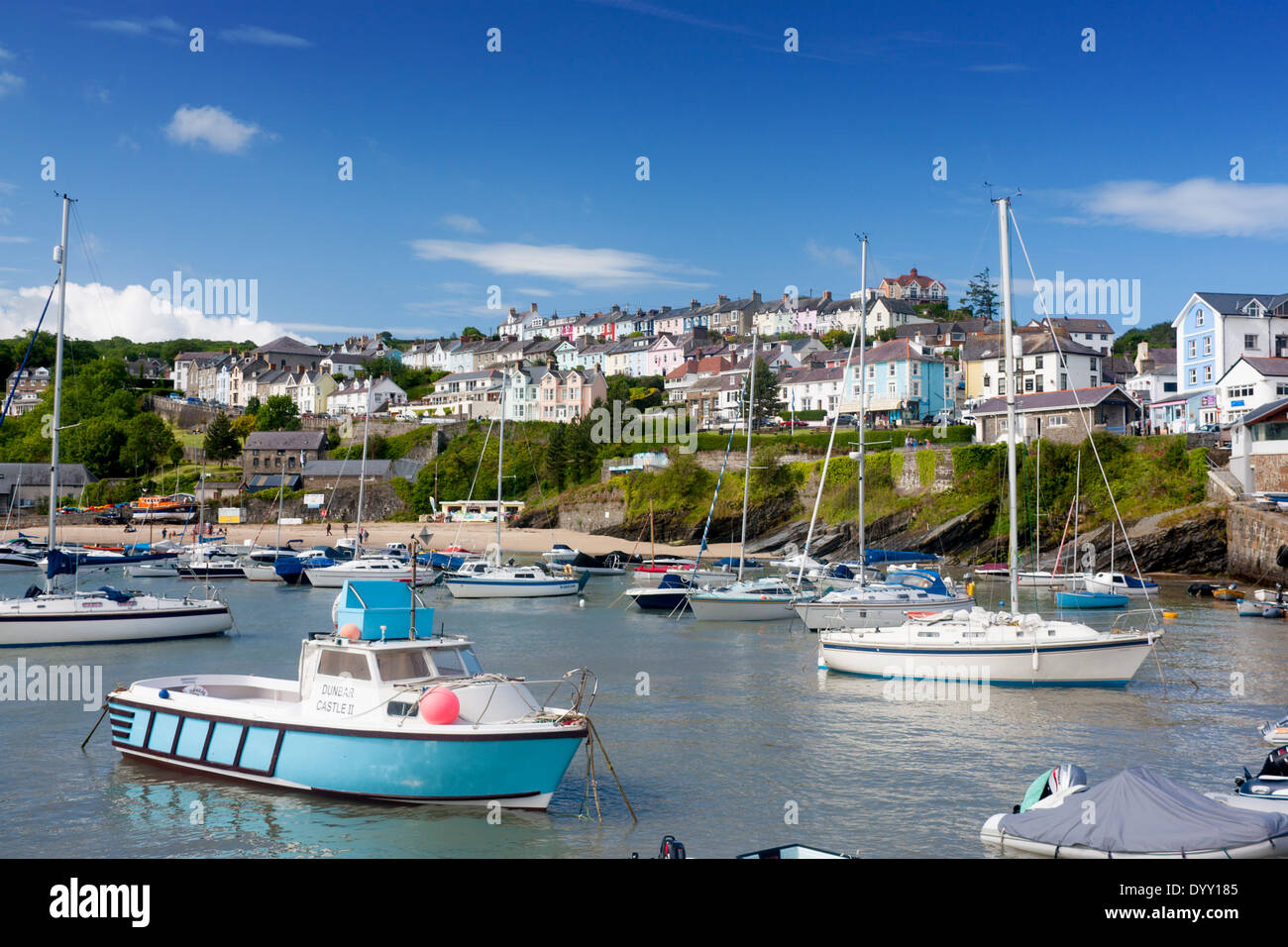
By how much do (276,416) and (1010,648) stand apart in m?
103

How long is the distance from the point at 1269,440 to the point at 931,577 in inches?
1134

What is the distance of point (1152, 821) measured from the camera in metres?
10.9

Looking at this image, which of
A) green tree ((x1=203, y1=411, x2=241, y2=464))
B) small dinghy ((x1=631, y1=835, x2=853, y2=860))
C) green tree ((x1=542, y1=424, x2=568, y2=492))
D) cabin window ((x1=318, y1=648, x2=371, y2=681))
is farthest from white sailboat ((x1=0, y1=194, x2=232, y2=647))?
green tree ((x1=203, y1=411, x2=241, y2=464))

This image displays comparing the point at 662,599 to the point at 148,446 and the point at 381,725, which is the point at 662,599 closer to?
the point at 381,725

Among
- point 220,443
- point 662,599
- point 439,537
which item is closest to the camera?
point 662,599

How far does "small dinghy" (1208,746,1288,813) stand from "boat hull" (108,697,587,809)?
27.8 ft

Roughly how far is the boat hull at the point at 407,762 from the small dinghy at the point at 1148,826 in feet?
20.1

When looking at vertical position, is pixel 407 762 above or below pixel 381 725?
below

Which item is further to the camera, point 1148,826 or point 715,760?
point 715,760

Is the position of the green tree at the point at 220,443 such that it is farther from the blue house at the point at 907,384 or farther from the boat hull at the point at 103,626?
the boat hull at the point at 103,626

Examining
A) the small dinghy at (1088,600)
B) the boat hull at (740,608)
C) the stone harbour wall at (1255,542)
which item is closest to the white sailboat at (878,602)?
the boat hull at (740,608)

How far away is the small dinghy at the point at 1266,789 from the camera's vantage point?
12.6m

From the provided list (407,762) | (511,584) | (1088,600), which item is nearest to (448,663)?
(407,762)
